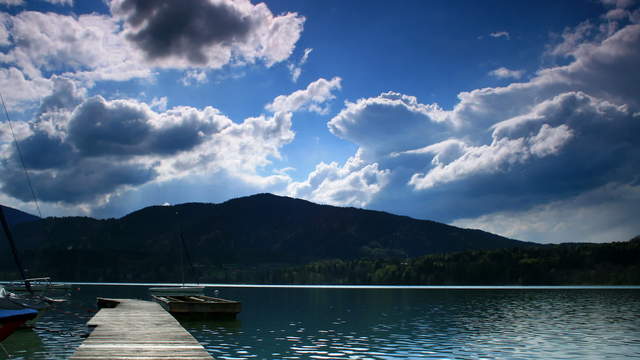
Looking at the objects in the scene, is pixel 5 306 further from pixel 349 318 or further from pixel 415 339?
pixel 349 318

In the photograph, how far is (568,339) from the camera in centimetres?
4309

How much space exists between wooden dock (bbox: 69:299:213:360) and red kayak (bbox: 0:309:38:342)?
12.6 ft

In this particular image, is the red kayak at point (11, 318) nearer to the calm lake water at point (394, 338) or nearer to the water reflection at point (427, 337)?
the calm lake water at point (394, 338)

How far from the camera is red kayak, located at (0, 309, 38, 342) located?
3136 cm

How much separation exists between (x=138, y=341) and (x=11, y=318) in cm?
819

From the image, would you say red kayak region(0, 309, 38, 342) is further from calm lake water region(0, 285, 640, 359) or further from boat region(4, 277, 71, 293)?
boat region(4, 277, 71, 293)

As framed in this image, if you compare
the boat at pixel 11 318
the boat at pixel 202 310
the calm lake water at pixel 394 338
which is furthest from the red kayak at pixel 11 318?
the boat at pixel 202 310

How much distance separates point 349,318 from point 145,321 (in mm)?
29167

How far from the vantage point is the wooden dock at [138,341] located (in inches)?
971

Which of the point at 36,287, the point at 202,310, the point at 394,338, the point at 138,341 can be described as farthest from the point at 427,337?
the point at 36,287

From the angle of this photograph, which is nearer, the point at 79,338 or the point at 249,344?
the point at 249,344

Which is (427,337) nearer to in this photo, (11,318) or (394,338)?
(394,338)

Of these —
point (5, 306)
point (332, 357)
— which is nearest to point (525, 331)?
point (332, 357)

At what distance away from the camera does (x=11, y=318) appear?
31562 millimetres
